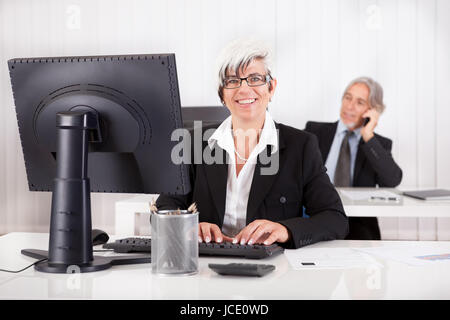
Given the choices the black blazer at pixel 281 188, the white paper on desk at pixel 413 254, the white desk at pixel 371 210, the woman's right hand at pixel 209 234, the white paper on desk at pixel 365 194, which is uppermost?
the black blazer at pixel 281 188

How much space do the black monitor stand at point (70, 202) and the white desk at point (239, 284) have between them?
40mm

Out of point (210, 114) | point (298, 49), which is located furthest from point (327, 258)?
point (298, 49)

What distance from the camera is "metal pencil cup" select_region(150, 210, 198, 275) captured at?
1.17 meters

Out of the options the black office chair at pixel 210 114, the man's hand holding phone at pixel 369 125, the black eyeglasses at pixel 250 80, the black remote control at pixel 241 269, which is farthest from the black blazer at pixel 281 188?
the man's hand holding phone at pixel 369 125

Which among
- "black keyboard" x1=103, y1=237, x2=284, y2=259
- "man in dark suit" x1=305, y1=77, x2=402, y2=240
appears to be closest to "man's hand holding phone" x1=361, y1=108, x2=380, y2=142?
"man in dark suit" x1=305, y1=77, x2=402, y2=240

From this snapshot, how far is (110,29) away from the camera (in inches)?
183

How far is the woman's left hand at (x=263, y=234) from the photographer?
1479mm

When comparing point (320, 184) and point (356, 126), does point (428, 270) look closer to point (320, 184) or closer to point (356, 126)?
point (320, 184)

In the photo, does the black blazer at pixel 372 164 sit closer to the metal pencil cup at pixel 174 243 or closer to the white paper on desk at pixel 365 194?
the white paper on desk at pixel 365 194

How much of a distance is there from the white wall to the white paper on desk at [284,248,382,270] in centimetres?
307

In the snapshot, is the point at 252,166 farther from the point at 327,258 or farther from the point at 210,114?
the point at 210,114

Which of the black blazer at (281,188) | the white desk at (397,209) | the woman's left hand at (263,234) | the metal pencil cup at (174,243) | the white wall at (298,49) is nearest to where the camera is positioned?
the metal pencil cup at (174,243)

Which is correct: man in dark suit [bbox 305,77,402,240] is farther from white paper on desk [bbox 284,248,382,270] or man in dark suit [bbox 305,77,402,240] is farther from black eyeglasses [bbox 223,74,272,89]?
white paper on desk [bbox 284,248,382,270]
